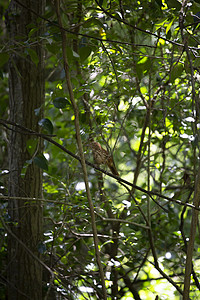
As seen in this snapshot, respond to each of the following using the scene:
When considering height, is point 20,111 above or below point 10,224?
above

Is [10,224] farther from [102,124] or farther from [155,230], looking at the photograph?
[155,230]

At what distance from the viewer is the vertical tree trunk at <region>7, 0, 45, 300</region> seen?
1745 mm

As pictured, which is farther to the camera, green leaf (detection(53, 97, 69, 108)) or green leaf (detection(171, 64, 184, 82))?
green leaf (detection(171, 64, 184, 82))

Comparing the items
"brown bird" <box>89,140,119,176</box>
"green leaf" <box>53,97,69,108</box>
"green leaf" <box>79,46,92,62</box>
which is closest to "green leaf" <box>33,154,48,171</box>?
"green leaf" <box>53,97,69,108</box>

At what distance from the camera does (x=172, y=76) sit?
4.52ft

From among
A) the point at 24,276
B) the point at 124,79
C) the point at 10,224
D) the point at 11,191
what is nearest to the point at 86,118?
the point at 124,79

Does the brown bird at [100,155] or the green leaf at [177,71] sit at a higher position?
the green leaf at [177,71]

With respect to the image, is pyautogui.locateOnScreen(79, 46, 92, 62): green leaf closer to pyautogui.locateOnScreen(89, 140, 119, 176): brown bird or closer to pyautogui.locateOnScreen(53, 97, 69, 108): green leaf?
pyautogui.locateOnScreen(53, 97, 69, 108): green leaf

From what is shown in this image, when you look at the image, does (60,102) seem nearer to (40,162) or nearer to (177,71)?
(40,162)

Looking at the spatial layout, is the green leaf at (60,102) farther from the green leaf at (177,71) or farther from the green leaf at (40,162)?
the green leaf at (177,71)

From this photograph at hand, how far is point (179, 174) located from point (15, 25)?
1525 millimetres

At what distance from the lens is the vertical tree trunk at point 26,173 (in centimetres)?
175

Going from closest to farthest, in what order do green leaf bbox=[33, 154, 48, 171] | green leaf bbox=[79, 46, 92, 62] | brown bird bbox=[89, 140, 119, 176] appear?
green leaf bbox=[33, 154, 48, 171]
green leaf bbox=[79, 46, 92, 62]
brown bird bbox=[89, 140, 119, 176]

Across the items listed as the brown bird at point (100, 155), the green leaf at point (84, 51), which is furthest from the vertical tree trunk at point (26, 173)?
the green leaf at point (84, 51)
